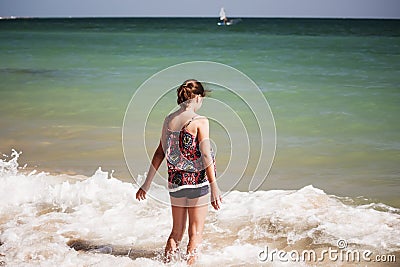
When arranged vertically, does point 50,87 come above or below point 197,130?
Answer: below

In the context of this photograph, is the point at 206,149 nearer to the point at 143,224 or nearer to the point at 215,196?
the point at 215,196

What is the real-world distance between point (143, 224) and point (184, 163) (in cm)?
135

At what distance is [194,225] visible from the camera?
3.94 meters

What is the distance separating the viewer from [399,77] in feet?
53.5

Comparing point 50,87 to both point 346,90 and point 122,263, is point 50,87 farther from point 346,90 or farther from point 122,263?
point 122,263

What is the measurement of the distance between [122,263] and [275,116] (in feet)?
21.6

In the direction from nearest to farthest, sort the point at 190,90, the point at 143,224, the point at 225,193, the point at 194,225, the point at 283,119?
the point at 190,90 < the point at 194,225 < the point at 143,224 < the point at 225,193 < the point at 283,119

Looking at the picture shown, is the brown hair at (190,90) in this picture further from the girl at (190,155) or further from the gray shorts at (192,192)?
the gray shorts at (192,192)

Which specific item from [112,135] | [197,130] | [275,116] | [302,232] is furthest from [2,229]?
[275,116]

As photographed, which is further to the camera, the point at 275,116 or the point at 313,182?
the point at 275,116

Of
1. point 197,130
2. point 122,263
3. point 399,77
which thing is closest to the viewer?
point 197,130

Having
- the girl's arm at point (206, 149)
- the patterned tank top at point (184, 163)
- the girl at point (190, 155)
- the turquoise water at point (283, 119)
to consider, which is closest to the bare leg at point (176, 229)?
the girl at point (190, 155)

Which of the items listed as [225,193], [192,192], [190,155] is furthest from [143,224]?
[190,155]

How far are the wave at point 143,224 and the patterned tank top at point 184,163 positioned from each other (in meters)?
0.67
